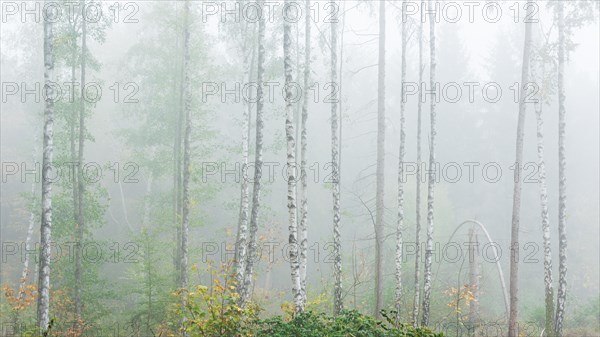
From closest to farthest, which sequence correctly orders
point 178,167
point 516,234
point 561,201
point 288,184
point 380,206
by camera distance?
1. point 288,184
2. point 516,234
3. point 380,206
4. point 561,201
5. point 178,167

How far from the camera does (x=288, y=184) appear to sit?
12438 millimetres

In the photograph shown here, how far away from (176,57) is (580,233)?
29.0m

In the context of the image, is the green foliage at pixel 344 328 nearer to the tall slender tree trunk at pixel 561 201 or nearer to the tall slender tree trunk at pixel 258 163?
the tall slender tree trunk at pixel 258 163

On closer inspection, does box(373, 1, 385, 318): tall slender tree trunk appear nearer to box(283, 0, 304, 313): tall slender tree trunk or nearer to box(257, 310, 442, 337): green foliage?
box(283, 0, 304, 313): tall slender tree trunk

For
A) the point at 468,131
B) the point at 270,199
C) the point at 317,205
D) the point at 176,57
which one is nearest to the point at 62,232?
the point at 176,57

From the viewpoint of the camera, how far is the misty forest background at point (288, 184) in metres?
15.2

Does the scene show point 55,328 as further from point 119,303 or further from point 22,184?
point 22,184

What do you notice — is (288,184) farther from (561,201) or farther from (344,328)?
(561,201)

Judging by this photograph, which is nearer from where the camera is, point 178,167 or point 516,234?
point 516,234

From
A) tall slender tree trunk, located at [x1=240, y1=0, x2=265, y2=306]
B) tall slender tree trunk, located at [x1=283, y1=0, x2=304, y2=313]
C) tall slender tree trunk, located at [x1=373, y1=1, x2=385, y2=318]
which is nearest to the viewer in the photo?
tall slender tree trunk, located at [x1=283, y1=0, x2=304, y2=313]

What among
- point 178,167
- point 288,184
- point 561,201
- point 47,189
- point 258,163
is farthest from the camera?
point 178,167

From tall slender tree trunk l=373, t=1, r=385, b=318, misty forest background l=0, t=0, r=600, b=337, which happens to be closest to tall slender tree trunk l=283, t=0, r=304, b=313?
misty forest background l=0, t=0, r=600, b=337

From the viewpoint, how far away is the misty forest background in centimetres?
1516

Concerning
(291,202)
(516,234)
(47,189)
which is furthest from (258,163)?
(516,234)
